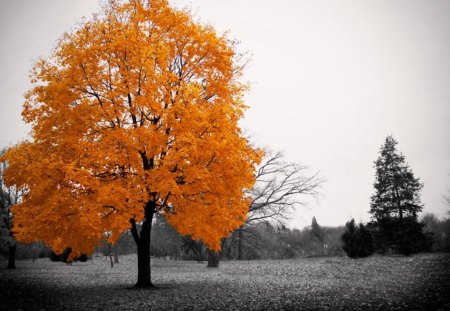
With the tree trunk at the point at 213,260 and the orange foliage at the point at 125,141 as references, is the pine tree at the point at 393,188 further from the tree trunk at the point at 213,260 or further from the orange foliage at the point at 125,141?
the orange foliage at the point at 125,141

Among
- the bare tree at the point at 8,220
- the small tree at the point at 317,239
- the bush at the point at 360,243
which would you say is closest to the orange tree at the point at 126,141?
the bare tree at the point at 8,220

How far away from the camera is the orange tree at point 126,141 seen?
1155 cm

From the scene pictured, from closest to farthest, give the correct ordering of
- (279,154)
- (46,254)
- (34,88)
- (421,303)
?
(421,303) → (34,88) → (279,154) → (46,254)

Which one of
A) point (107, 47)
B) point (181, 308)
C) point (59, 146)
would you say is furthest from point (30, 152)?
point (181, 308)

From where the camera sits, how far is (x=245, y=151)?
505 inches

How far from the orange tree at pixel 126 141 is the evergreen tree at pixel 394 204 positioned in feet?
90.4

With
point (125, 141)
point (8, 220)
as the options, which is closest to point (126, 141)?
point (125, 141)

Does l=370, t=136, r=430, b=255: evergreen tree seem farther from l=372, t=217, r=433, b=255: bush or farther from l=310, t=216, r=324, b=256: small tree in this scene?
l=310, t=216, r=324, b=256: small tree

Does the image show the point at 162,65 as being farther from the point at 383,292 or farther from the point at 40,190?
the point at 383,292

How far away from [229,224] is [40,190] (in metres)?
6.82

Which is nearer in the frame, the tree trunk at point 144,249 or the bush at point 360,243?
the tree trunk at point 144,249

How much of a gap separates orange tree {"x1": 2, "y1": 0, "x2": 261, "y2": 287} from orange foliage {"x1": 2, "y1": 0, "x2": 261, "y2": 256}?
4 centimetres

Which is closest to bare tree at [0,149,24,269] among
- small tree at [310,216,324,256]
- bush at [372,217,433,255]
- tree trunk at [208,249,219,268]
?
tree trunk at [208,249,219,268]

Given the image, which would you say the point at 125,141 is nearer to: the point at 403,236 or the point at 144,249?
the point at 144,249
